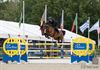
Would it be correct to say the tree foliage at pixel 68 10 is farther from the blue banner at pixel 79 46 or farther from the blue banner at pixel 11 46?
the blue banner at pixel 11 46

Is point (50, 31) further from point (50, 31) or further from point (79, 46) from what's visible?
point (79, 46)

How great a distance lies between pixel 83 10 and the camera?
224ft

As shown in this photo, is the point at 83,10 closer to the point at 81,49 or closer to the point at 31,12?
the point at 31,12

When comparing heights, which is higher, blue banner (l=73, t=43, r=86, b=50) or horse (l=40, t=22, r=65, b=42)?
horse (l=40, t=22, r=65, b=42)

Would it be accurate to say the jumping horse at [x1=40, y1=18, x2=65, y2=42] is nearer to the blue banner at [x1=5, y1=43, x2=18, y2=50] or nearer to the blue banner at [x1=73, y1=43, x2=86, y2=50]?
the blue banner at [x1=5, y1=43, x2=18, y2=50]

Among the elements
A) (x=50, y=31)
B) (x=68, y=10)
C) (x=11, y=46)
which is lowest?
(x=11, y=46)

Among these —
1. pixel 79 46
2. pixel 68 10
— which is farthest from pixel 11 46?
pixel 68 10

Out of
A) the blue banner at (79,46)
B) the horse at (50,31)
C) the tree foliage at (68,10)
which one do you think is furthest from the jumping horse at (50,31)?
the tree foliage at (68,10)

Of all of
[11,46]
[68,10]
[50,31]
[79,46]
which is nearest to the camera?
[79,46]

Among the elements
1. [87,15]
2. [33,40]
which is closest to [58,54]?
[33,40]

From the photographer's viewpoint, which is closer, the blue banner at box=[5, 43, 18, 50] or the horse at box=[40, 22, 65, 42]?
the blue banner at box=[5, 43, 18, 50]

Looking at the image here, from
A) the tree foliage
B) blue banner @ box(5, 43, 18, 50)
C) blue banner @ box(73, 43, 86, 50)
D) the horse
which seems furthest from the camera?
the tree foliage

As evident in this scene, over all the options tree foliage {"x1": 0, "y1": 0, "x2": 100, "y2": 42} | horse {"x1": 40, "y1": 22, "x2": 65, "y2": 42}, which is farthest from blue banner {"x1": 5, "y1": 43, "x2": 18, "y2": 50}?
tree foliage {"x1": 0, "y1": 0, "x2": 100, "y2": 42}

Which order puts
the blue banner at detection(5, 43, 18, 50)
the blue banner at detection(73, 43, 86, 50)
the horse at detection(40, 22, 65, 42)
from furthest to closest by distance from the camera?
1. the horse at detection(40, 22, 65, 42)
2. the blue banner at detection(5, 43, 18, 50)
3. the blue banner at detection(73, 43, 86, 50)
